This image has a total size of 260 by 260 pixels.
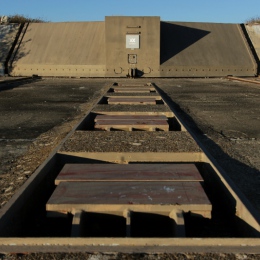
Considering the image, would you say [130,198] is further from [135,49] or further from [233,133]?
[135,49]

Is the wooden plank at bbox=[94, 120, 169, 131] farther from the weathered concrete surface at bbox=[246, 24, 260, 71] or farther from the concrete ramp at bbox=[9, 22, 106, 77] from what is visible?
the weathered concrete surface at bbox=[246, 24, 260, 71]

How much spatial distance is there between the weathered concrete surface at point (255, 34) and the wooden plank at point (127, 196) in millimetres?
23579

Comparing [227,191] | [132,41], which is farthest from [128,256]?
[132,41]

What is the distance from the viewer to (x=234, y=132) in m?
5.61

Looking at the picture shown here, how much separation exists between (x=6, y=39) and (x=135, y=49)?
9.98 metres

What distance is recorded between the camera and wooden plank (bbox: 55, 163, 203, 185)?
9.38 ft

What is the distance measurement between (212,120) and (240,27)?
69.6ft

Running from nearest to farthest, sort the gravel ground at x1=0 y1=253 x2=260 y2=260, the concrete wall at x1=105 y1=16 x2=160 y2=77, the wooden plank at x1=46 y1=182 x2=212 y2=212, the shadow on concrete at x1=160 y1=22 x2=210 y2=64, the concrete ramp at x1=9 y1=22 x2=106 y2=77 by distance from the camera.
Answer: the gravel ground at x1=0 y1=253 x2=260 y2=260 < the wooden plank at x1=46 y1=182 x2=212 y2=212 < the concrete wall at x1=105 y1=16 x2=160 y2=77 < the concrete ramp at x1=9 y1=22 x2=106 y2=77 < the shadow on concrete at x1=160 y1=22 x2=210 y2=64

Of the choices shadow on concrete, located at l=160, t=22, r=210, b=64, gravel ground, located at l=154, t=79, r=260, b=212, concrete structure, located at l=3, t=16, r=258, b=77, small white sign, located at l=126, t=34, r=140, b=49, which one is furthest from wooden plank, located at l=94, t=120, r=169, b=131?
shadow on concrete, located at l=160, t=22, r=210, b=64

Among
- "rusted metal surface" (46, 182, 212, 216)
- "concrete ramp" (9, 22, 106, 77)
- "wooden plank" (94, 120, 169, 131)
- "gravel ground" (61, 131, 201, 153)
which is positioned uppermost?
"concrete ramp" (9, 22, 106, 77)

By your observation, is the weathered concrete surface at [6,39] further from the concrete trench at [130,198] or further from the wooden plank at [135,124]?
the wooden plank at [135,124]

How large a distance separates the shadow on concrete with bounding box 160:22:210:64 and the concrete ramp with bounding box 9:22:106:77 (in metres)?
4.42

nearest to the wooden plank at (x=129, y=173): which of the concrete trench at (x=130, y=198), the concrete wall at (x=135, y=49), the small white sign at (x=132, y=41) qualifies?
the concrete trench at (x=130, y=198)

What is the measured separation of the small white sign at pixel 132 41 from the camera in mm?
21875
